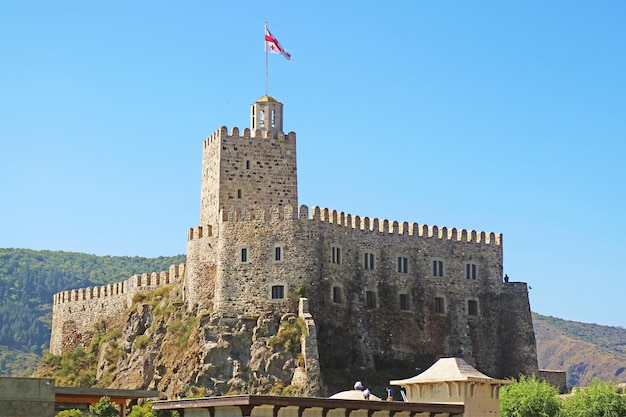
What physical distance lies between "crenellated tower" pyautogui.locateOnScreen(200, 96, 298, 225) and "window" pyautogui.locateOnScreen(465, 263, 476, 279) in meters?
12.4

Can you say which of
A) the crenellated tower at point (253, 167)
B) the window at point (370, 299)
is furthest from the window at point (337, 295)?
the crenellated tower at point (253, 167)

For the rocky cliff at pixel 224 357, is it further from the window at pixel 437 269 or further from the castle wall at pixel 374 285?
the window at pixel 437 269

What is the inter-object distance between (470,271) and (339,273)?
1113cm

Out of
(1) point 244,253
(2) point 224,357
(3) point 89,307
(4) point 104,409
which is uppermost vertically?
(1) point 244,253

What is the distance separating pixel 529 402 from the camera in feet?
233

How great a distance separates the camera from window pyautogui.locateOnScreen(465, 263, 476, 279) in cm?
8538

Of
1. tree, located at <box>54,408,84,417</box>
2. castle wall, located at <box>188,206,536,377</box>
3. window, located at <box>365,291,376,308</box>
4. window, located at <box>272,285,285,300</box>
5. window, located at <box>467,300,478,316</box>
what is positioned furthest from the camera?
window, located at <box>467,300,478,316</box>

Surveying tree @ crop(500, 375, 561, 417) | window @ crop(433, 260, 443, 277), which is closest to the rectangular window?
window @ crop(433, 260, 443, 277)

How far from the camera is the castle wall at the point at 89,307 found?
91688 mm

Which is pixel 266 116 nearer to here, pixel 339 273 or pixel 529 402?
pixel 339 273

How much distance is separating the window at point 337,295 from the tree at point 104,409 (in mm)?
18428

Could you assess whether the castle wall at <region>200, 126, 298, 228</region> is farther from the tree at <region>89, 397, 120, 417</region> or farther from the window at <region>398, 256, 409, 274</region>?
the tree at <region>89, 397, 120, 417</region>

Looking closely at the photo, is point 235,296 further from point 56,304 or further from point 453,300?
point 56,304

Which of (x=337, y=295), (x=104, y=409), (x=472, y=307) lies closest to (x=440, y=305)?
(x=472, y=307)
